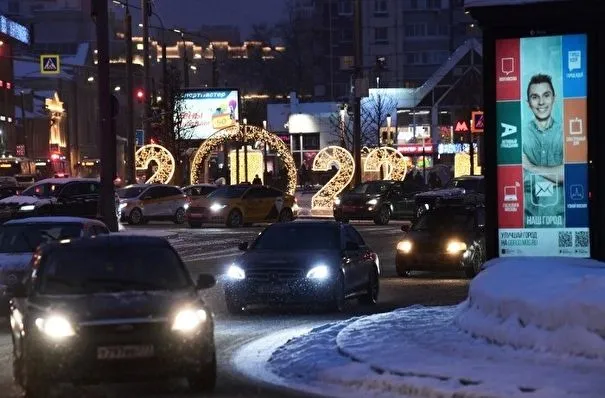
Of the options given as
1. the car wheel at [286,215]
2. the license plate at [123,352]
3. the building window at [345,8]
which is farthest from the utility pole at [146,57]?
the building window at [345,8]

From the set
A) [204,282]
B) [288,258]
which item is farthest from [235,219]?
[204,282]

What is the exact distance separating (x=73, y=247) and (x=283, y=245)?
25.9ft

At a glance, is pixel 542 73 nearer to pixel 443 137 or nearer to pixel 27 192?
pixel 27 192

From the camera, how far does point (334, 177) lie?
55281 mm

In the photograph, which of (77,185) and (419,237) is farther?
(77,185)

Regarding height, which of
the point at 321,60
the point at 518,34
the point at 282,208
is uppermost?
the point at 321,60

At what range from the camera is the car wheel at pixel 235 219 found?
4494cm

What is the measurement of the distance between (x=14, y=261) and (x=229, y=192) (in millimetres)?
27474

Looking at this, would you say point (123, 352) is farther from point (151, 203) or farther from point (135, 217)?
point (151, 203)

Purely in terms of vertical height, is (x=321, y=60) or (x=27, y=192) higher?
(x=321, y=60)

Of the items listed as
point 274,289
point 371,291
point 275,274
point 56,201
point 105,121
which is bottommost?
point 371,291

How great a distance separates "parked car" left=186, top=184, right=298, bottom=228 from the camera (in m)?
44.6

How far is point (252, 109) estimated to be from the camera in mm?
119750

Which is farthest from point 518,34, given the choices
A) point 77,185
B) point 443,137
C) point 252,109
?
point 252,109
